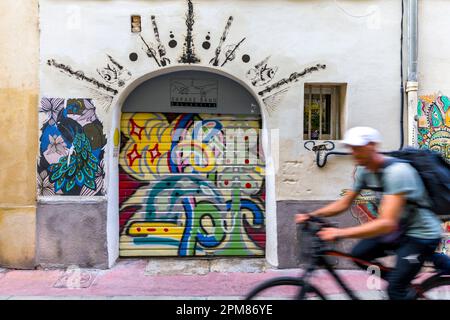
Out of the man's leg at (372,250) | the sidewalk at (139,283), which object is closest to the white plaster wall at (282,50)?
the sidewalk at (139,283)

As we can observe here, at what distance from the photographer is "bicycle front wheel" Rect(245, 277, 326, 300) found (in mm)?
3139

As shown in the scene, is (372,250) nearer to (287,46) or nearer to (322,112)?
(322,112)

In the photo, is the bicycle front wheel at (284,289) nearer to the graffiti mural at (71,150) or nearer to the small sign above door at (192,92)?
the graffiti mural at (71,150)

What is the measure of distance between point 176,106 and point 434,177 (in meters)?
4.26

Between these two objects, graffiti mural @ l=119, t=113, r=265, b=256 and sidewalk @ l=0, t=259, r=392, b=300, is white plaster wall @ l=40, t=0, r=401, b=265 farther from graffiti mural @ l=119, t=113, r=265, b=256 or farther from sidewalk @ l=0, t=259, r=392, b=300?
sidewalk @ l=0, t=259, r=392, b=300

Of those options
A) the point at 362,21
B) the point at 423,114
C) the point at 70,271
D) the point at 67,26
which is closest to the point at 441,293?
the point at 423,114

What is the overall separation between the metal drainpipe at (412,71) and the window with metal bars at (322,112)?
3.43 feet

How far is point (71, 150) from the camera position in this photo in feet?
20.7

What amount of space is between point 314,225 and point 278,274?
325 centimetres

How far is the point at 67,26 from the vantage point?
6.29 meters

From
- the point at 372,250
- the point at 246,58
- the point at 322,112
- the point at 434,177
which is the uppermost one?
the point at 246,58

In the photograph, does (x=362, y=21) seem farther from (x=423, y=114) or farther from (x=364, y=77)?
(x=423, y=114)

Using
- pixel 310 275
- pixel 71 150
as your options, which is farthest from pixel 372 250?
pixel 71 150

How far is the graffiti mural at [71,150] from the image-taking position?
6.31 meters
